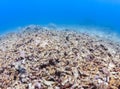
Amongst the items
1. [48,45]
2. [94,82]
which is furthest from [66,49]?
[94,82]

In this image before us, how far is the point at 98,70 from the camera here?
12172 millimetres

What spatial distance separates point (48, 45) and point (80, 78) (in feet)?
18.9

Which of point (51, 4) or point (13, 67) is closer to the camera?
point (13, 67)

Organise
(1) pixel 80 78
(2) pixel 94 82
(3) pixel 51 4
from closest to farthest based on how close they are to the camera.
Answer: (2) pixel 94 82
(1) pixel 80 78
(3) pixel 51 4

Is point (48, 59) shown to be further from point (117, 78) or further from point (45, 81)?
point (117, 78)

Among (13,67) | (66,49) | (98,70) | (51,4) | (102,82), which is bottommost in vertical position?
(102,82)

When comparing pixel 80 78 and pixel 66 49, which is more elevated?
pixel 66 49

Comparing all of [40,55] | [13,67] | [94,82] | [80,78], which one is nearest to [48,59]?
[40,55]

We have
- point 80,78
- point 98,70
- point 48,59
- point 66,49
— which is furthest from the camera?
point 66,49

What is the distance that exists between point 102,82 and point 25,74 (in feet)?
14.6

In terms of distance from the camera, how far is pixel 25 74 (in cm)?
1278

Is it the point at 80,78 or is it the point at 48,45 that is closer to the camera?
the point at 80,78

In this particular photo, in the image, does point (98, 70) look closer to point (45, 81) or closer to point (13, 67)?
point (45, 81)

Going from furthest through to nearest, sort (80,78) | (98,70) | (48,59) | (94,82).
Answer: (48,59), (98,70), (80,78), (94,82)
